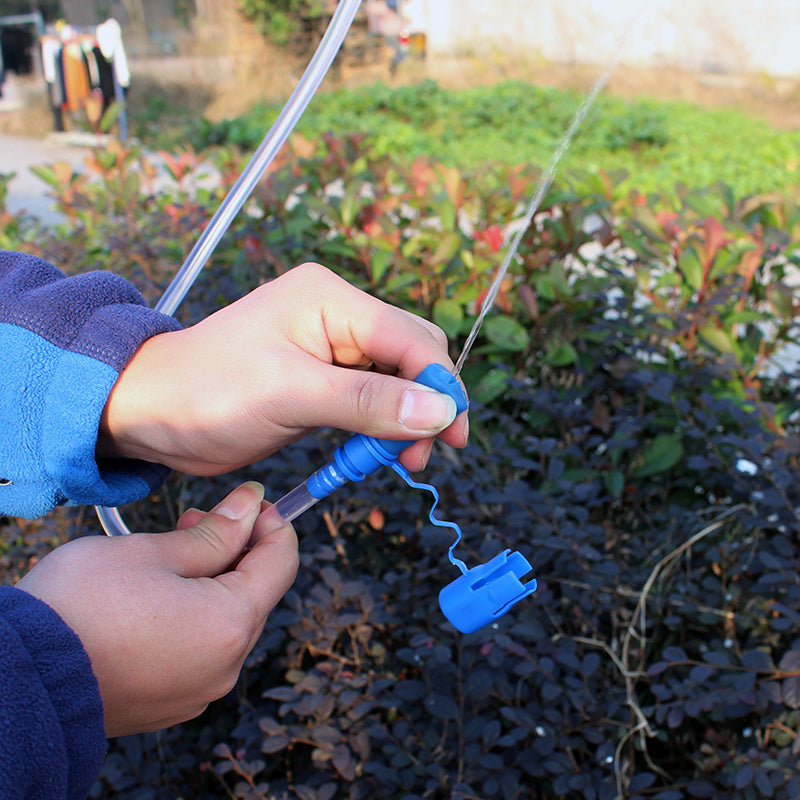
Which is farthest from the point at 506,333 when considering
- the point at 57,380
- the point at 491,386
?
the point at 57,380

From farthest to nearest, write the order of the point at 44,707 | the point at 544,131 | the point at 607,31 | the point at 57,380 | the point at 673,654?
the point at 607,31
the point at 544,131
the point at 673,654
the point at 57,380
the point at 44,707

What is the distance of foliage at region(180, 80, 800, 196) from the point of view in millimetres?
8141

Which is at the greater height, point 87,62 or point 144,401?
point 144,401

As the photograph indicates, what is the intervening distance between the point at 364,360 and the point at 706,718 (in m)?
1.01

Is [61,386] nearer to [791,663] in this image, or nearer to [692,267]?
[791,663]

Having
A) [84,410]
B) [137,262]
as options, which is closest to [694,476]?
[84,410]

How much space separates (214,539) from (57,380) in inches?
10.6

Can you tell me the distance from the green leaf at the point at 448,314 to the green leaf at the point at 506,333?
0.08 meters

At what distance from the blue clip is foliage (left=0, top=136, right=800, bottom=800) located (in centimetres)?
39

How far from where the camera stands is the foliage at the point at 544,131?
8.14m

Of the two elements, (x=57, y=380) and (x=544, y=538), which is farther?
(x=544, y=538)

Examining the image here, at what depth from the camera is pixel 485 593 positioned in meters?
0.91

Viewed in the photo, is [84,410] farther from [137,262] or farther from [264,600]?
[137,262]

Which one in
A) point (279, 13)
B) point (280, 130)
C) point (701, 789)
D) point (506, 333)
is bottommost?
point (701, 789)
